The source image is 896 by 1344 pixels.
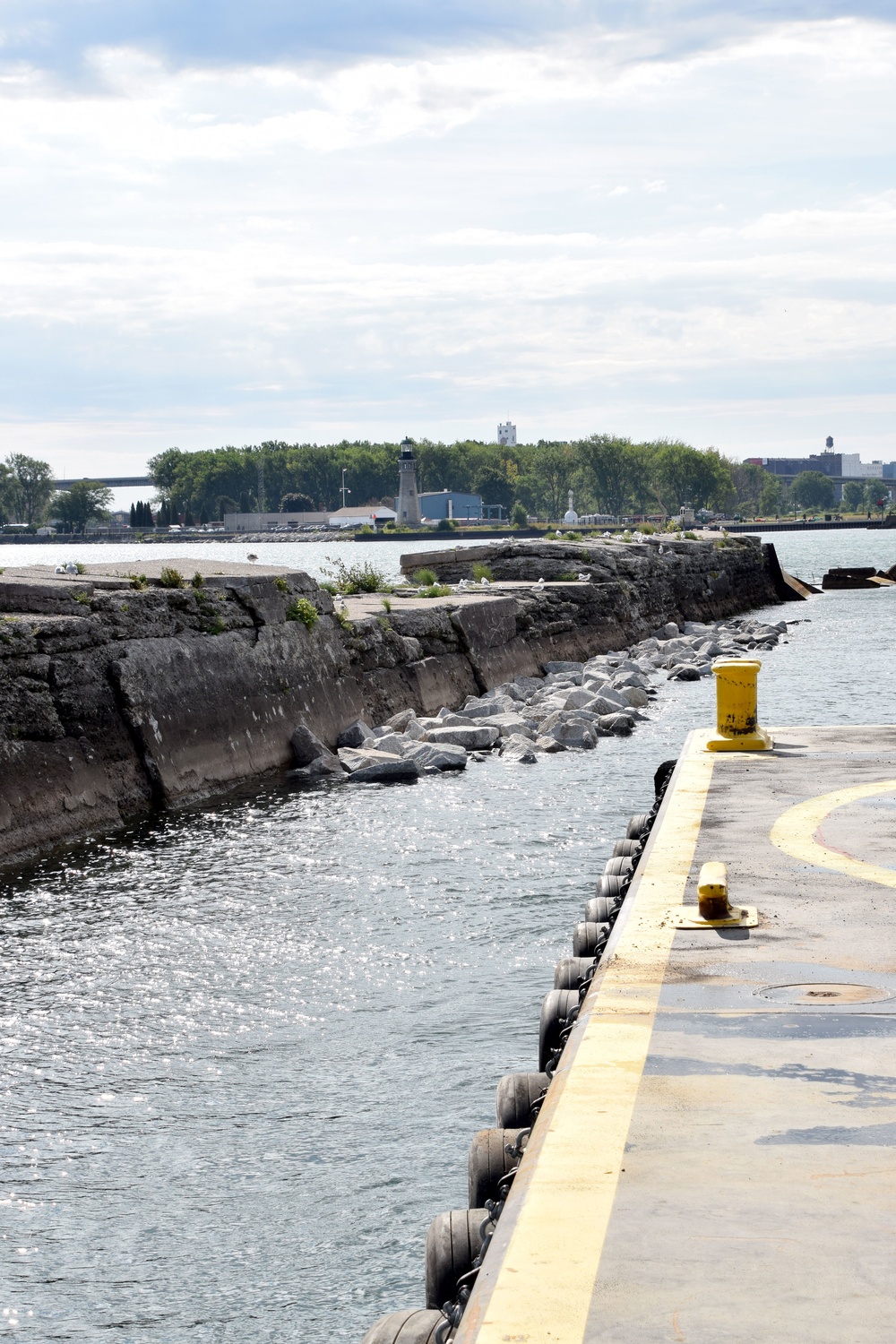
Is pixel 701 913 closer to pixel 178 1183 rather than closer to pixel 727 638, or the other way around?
pixel 178 1183

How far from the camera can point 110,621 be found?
11305 mm

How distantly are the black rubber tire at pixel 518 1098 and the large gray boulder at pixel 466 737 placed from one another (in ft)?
33.5

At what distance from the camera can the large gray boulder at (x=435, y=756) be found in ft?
42.6

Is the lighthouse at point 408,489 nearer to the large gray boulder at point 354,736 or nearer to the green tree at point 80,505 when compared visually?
the green tree at point 80,505

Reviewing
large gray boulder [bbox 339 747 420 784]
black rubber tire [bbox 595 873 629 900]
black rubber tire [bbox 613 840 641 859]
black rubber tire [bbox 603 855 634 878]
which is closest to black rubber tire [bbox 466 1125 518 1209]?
black rubber tire [bbox 595 873 629 900]

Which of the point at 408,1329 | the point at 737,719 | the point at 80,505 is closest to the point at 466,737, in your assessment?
the point at 737,719

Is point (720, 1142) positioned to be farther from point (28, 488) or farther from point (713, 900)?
point (28, 488)

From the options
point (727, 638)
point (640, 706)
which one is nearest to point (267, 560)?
point (727, 638)

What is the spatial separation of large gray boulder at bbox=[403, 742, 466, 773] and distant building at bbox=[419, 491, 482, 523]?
150 meters

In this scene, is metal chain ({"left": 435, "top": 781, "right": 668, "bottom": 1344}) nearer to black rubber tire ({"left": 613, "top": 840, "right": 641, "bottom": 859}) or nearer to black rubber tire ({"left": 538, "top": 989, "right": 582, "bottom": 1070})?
black rubber tire ({"left": 538, "top": 989, "right": 582, "bottom": 1070})

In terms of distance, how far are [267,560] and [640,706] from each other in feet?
249

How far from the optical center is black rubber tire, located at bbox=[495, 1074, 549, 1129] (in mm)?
3869

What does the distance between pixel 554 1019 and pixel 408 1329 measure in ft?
6.31

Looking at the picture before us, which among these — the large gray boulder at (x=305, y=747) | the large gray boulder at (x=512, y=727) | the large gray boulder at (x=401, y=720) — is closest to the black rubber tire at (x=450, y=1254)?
the large gray boulder at (x=305, y=747)
